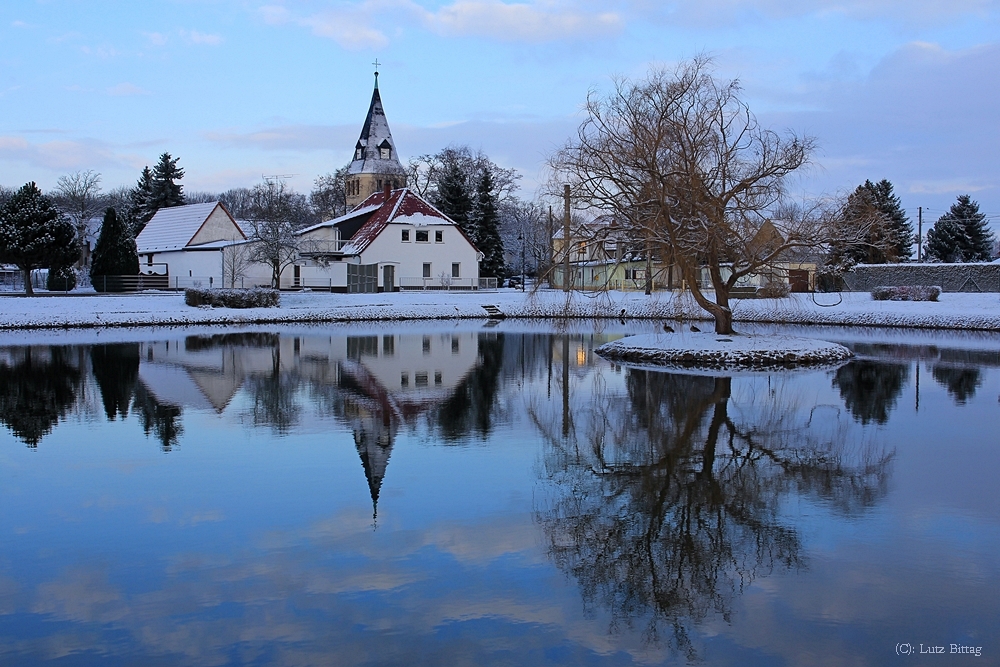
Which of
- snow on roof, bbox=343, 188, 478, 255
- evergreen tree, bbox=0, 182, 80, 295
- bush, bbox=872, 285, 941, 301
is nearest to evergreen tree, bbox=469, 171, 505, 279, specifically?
snow on roof, bbox=343, 188, 478, 255

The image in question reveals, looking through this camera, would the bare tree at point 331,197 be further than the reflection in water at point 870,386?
Yes

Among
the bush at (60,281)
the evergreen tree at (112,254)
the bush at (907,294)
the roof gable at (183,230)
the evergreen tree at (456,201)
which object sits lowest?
the bush at (907,294)

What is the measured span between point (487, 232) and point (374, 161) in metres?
14.5

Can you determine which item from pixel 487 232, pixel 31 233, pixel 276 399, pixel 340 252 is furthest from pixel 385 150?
pixel 276 399

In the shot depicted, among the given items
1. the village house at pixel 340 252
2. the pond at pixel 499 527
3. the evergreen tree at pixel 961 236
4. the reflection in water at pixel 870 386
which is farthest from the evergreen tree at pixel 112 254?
the evergreen tree at pixel 961 236

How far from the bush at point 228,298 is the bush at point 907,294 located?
30.2m

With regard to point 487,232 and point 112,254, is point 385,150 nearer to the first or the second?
point 487,232

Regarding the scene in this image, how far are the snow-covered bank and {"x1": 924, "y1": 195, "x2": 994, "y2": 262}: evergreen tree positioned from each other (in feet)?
144

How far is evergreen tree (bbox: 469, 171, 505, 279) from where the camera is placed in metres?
68.0

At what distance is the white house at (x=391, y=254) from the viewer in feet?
192

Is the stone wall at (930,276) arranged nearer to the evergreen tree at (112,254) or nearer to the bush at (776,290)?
the bush at (776,290)

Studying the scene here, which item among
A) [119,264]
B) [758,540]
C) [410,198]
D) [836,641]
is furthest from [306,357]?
[410,198]

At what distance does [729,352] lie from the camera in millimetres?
→ 23344

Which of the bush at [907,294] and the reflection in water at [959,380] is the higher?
the bush at [907,294]
